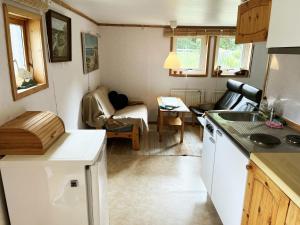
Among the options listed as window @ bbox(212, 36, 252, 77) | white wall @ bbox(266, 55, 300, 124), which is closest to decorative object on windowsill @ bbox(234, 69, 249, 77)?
window @ bbox(212, 36, 252, 77)

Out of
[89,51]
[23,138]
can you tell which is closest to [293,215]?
[23,138]

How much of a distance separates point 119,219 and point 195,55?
12.6 ft

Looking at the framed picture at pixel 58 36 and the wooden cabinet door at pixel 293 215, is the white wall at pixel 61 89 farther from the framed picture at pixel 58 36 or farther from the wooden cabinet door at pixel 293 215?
the wooden cabinet door at pixel 293 215

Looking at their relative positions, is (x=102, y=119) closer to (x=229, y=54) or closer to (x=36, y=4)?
(x=36, y=4)

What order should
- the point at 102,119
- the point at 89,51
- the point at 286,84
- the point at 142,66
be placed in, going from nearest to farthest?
the point at 286,84 < the point at 102,119 < the point at 89,51 < the point at 142,66

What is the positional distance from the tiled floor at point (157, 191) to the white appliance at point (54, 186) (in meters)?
0.79

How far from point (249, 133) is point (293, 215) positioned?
0.84 meters

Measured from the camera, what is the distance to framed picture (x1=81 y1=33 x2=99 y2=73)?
3.43 meters

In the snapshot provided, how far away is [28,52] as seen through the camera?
6.50ft

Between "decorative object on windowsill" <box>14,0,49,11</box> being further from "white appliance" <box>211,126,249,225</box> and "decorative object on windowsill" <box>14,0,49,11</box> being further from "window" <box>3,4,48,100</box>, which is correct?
"white appliance" <box>211,126,249,225</box>

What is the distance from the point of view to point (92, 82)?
13.4ft

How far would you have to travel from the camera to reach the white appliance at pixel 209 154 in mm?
2195

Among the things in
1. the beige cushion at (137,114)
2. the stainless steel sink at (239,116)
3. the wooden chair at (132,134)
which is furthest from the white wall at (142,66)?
the stainless steel sink at (239,116)

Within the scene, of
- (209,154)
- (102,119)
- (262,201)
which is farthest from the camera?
(102,119)
